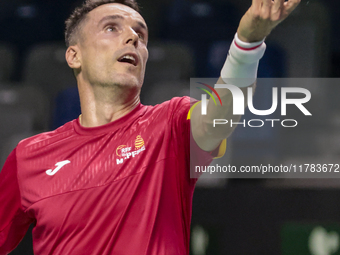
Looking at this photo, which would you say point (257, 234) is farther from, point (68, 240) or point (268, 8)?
A: point (268, 8)

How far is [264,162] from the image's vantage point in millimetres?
2393

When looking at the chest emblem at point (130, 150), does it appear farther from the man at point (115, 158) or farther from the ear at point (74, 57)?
the ear at point (74, 57)

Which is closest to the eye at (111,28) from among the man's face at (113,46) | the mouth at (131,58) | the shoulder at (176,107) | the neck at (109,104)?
the man's face at (113,46)

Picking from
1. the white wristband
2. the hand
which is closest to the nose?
the white wristband

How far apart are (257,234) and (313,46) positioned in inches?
52.4

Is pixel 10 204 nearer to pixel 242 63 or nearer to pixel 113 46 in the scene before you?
pixel 113 46

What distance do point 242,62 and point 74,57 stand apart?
959 mm

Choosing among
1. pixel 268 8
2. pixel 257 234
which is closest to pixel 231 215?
pixel 257 234

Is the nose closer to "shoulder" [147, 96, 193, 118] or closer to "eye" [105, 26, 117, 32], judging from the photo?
"eye" [105, 26, 117, 32]

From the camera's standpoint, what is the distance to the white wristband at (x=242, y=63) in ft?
3.67

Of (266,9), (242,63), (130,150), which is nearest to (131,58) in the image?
(130,150)

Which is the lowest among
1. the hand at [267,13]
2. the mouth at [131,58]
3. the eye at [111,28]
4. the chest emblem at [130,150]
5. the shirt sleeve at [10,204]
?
the shirt sleeve at [10,204]

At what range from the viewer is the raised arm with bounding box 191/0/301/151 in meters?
1.01

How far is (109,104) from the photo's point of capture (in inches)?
64.2
